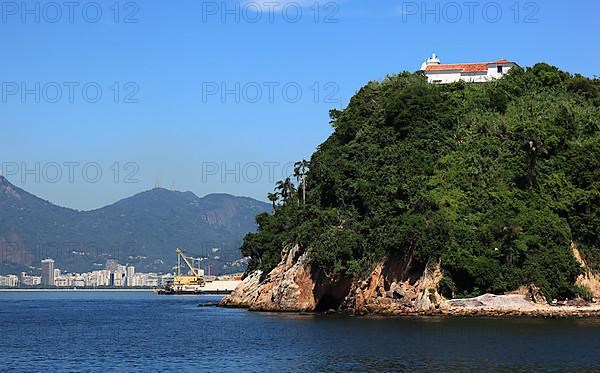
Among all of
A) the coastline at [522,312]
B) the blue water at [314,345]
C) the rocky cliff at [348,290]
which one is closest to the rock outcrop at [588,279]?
the coastline at [522,312]

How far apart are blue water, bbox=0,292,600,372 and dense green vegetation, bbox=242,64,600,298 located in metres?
7.57

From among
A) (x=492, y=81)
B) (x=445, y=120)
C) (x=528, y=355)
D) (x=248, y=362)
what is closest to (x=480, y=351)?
(x=528, y=355)

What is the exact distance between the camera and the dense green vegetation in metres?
69.9

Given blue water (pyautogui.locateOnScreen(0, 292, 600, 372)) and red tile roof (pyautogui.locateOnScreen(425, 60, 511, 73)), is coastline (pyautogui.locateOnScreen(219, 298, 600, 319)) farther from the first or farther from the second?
red tile roof (pyautogui.locateOnScreen(425, 60, 511, 73))

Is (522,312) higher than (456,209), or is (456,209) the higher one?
(456,209)

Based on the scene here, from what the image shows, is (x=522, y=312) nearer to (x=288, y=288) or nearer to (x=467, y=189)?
(x=467, y=189)

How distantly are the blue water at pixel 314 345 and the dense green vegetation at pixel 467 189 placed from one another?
7566 millimetres

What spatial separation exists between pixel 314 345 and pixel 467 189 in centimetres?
3029

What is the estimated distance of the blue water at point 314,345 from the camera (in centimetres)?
4031

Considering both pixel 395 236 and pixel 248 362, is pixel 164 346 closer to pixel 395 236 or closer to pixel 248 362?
pixel 248 362

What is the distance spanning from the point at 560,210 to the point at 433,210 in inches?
400

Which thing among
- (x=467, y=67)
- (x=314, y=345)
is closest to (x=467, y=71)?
(x=467, y=67)

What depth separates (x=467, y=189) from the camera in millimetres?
75062

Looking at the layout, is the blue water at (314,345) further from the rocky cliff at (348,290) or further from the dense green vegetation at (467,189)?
the dense green vegetation at (467,189)
